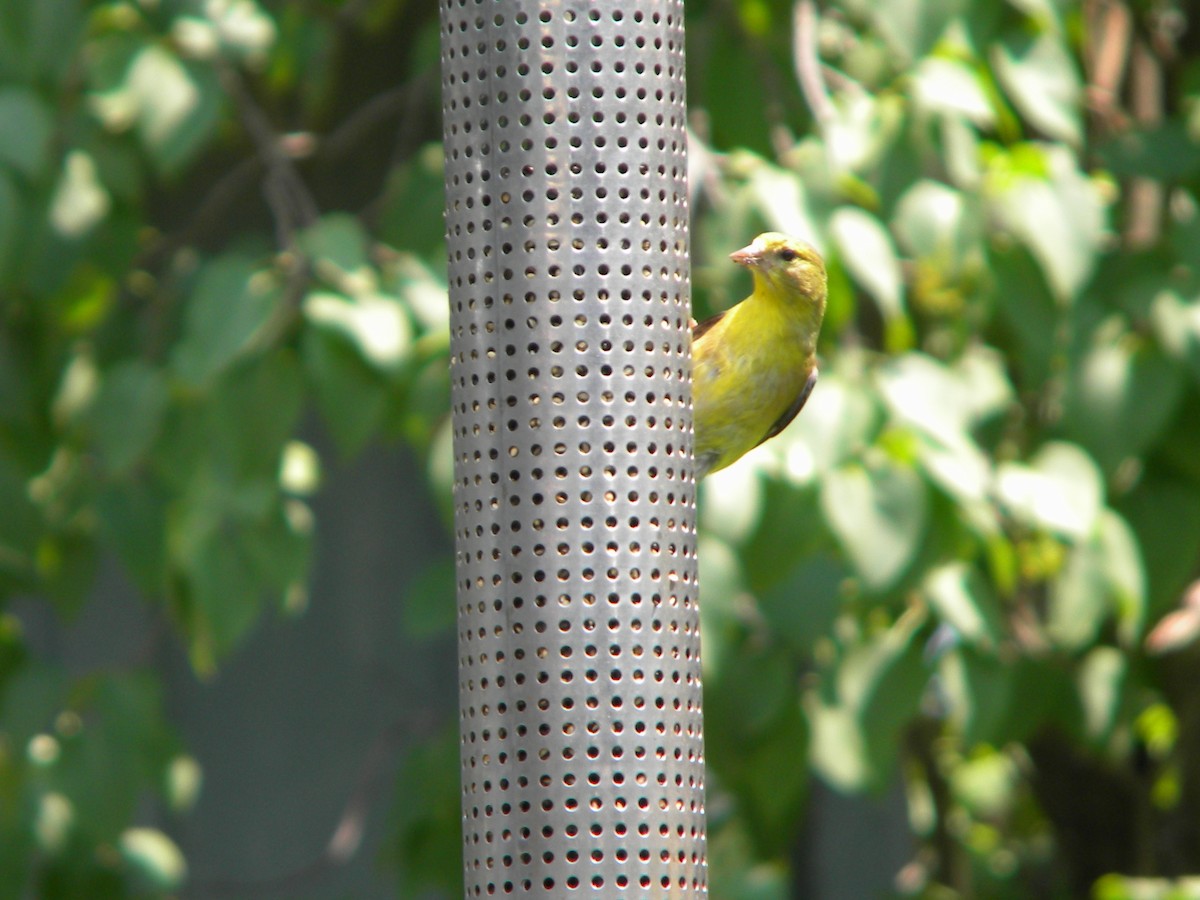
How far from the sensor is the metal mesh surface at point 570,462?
164 cm

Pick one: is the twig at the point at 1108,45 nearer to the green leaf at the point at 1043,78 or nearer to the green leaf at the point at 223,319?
the green leaf at the point at 1043,78

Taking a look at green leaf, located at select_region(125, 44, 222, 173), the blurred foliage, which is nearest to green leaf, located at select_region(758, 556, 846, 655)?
the blurred foliage

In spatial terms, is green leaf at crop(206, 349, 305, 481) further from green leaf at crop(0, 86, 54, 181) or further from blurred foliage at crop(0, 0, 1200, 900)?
green leaf at crop(0, 86, 54, 181)

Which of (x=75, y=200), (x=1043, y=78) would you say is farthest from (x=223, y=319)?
(x=1043, y=78)

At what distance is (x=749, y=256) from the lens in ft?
9.00

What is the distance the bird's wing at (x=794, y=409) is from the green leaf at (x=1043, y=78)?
836 millimetres

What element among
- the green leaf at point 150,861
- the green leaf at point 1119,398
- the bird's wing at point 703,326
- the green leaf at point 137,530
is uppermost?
the bird's wing at point 703,326

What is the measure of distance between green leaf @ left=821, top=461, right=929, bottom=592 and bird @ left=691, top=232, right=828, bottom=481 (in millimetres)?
191

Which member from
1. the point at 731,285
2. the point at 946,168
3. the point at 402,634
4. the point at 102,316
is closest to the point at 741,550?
the point at 731,285

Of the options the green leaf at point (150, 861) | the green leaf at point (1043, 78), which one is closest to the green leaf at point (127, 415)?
the green leaf at point (150, 861)

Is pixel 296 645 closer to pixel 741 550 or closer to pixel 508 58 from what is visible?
pixel 741 550

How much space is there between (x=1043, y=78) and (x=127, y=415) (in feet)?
6.38

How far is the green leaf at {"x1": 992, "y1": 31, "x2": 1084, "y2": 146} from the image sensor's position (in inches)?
140

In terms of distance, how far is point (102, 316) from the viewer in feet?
13.8
